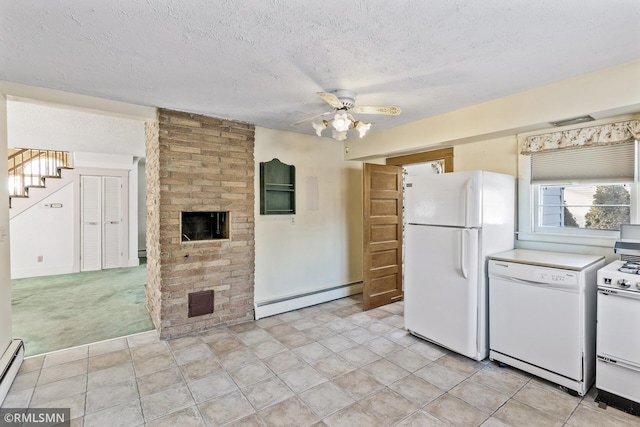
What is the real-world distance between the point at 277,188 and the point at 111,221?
4558 mm

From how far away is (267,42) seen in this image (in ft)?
6.05

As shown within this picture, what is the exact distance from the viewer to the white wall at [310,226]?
3875 millimetres

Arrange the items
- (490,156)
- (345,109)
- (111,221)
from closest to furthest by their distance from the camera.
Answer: (345,109)
(490,156)
(111,221)

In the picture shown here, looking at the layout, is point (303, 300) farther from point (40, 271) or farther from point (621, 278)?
point (40, 271)

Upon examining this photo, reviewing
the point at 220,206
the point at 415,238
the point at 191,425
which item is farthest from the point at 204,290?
the point at 415,238

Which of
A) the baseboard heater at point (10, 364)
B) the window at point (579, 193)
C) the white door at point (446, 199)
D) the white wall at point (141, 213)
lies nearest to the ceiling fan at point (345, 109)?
the white door at point (446, 199)

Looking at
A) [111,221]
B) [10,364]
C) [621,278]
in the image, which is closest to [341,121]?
[621,278]

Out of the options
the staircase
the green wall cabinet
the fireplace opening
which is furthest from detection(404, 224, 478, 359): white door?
the staircase

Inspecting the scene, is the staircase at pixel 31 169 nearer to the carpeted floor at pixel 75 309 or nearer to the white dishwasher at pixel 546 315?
the carpeted floor at pixel 75 309

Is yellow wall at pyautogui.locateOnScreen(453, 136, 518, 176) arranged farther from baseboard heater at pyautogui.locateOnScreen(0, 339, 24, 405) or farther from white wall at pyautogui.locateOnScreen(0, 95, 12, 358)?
baseboard heater at pyautogui.locateOnScreen(0, 339, 24, 405)

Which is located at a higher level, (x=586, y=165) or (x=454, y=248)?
(x=586, y=165)

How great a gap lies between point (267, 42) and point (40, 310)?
446 cm

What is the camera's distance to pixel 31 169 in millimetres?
6301

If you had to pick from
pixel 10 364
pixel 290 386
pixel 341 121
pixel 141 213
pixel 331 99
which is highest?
pixel 331 99
